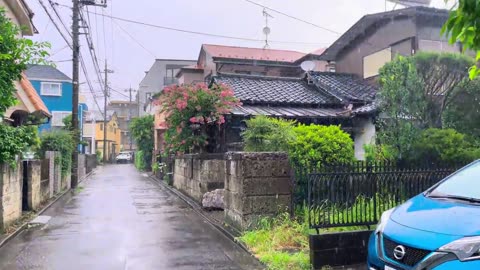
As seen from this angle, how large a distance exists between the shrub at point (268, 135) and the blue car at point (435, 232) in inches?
147

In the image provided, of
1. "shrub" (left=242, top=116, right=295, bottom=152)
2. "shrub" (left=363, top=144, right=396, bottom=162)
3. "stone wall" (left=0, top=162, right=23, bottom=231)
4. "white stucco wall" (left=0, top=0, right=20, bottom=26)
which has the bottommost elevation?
"stone wall" (left=0, top=162, right=23, bottom=231)

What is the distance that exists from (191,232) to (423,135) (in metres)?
4.95

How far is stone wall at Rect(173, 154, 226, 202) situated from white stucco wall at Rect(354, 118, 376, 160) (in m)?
4.56

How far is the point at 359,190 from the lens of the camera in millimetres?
6250

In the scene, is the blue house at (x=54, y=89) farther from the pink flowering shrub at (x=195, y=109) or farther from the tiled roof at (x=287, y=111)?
the tiled roof at (x=287, y=111)

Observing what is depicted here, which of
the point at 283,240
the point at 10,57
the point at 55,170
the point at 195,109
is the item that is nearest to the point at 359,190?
the point at 283,240

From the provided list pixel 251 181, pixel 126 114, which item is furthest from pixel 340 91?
pixel 126 114

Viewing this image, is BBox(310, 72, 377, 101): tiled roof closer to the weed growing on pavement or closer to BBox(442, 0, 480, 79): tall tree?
the weed growing on pavement

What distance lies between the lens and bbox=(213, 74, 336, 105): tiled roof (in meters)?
14.4

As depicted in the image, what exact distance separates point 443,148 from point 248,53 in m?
23.1

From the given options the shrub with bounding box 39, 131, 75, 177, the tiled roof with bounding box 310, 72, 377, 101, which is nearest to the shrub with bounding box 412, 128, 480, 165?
the tiled roof with bounding box 310, 72, 377, 101

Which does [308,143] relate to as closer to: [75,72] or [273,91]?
[273,91]

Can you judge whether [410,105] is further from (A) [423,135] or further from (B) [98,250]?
(B) [98,250]

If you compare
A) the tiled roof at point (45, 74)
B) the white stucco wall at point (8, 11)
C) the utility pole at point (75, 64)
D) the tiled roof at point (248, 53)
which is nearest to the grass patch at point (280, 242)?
the white stucco wall at point (8, 11)
